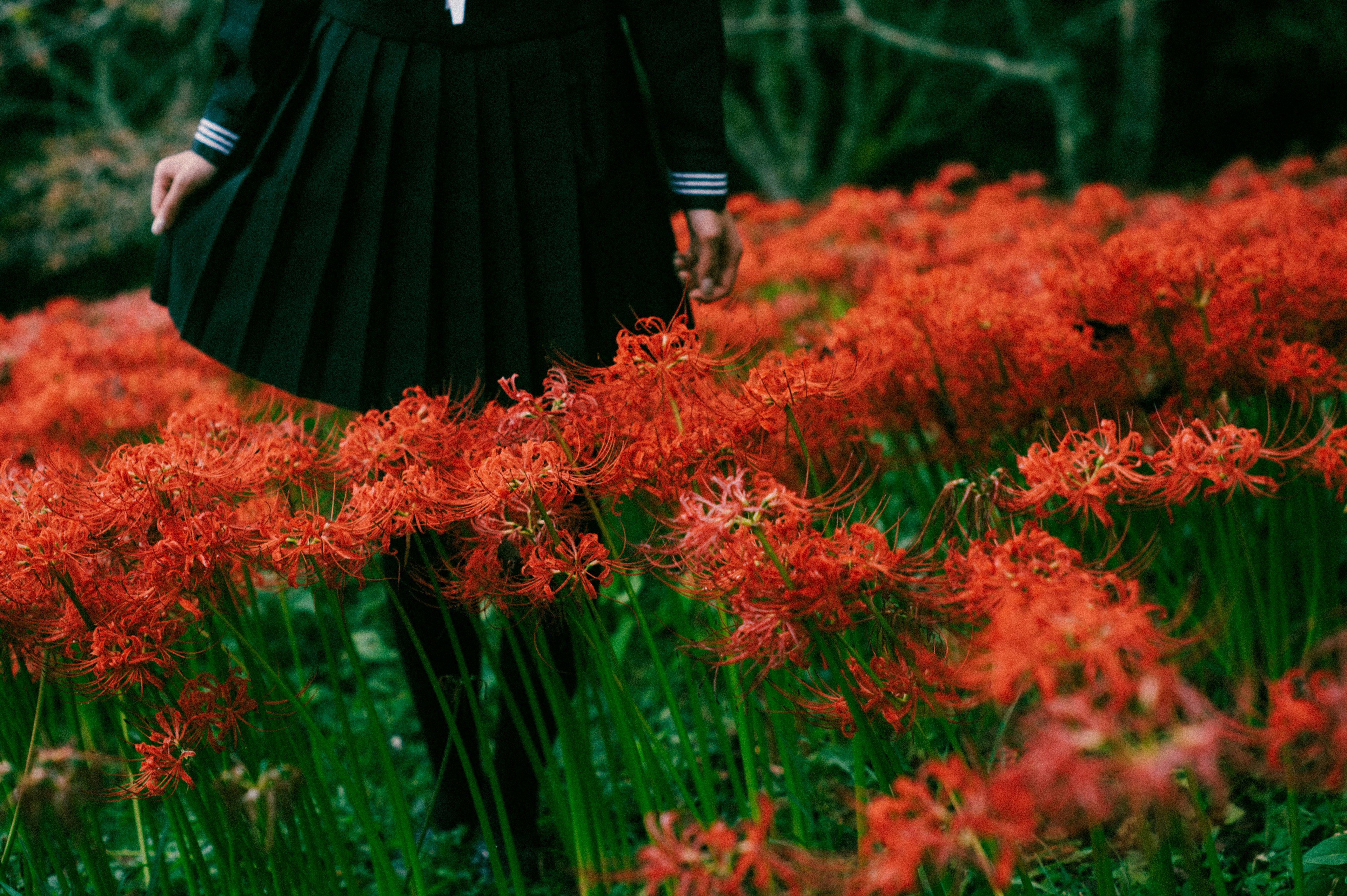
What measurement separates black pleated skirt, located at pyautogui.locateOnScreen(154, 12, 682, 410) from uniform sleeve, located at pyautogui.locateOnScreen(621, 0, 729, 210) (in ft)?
0.19

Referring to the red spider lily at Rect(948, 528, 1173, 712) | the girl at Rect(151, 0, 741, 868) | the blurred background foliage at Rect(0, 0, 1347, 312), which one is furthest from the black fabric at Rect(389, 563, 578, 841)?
the blurred background foliage at Rect(0, 0, 1347, 312)

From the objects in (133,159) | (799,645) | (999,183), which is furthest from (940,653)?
(133,159)

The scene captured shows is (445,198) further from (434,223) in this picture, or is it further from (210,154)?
(210,154)

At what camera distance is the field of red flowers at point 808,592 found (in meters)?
0.71

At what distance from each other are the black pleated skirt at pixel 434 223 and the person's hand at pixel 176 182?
2.9 inches

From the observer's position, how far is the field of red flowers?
28.1 inches

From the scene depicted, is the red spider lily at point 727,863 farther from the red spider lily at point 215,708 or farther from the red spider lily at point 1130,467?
the red spider lily at point 215,708

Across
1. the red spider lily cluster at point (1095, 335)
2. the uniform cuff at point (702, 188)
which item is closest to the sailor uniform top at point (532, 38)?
the uniform cuff at point (702, 188)

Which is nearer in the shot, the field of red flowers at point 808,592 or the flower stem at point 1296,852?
the field of red flowers at point 808,592

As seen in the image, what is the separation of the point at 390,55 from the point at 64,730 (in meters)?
2.13

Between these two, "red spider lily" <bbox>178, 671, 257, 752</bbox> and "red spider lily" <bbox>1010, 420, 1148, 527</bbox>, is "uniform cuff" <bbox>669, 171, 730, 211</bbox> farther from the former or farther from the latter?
"red spider lily" <bbox>178, 671, 257, 752</bbox>

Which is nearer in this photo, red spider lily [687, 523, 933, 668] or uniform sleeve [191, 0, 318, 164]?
red spider lily [687, 523, 933, 668]

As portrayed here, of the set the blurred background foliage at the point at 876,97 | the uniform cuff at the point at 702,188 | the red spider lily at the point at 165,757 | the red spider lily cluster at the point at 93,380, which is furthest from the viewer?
the blurred background foliage at the point at 876,97

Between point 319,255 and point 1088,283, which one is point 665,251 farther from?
point 1088,283
